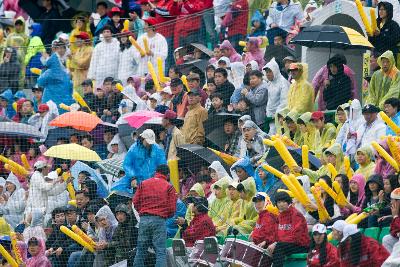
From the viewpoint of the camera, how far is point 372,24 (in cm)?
2717

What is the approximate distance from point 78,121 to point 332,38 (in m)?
4.18

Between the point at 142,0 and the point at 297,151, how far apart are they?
7.98m

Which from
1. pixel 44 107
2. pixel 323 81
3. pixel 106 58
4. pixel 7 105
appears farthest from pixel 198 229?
pixel 7 105

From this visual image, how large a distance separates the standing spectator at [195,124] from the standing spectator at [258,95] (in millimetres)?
639

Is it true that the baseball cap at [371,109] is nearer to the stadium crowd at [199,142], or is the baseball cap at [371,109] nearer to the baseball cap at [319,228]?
the stadium crowd at [199,142]

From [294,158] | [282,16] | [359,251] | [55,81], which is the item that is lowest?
[359,251]

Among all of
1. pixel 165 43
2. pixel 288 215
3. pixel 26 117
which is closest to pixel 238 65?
pixel 165 43

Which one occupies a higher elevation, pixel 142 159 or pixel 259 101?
pixel 259 101

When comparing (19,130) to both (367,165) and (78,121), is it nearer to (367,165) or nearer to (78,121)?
(78,121)

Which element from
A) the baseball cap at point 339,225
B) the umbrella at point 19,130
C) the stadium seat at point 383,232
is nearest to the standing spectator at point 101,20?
the umbrella at point 19,130

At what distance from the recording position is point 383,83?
2606 centimetres

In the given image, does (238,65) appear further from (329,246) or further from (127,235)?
(329,246)

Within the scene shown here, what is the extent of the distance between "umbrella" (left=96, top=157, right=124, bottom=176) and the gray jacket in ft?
6.25

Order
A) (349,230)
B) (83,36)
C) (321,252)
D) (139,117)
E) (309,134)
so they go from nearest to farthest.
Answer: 1. (349,230)
2. (321,252)
3. (309,134)
4. (139,117)
5. (83,36)
